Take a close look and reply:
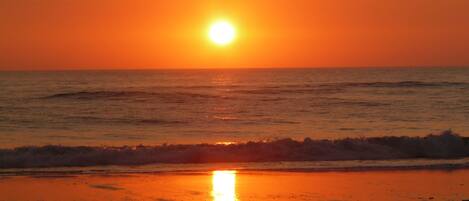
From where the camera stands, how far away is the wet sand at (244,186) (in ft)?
41.9

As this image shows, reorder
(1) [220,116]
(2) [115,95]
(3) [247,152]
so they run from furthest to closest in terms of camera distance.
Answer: (2) [115,95]
(1) [220,116]
(3) [247,152]

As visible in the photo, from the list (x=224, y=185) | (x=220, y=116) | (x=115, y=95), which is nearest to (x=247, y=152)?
(x=224, y=185)

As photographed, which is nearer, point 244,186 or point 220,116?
point 244,186

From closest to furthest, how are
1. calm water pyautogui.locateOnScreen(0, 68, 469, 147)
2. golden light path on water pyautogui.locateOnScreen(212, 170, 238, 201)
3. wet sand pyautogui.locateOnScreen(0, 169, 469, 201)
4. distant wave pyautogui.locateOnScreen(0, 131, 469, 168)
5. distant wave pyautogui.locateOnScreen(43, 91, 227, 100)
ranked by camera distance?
1. golden light path on water pyautogui.locateOnScreen(212, 170, 238, 201)
2. wet sand pyautogui.locateOnScreen(0, 169, 469, 201)
3. distant wave pyautogui.locateOnScreen(0, 131, 469, 168)
4. calm water pyautogui.locateOnScreen(0, 68, 469, 147)
5. distant wave pyautogui.locateOnScreen(43, 91, 227, 100)

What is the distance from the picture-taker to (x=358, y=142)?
2136cm

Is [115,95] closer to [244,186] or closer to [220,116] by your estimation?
[220,116]

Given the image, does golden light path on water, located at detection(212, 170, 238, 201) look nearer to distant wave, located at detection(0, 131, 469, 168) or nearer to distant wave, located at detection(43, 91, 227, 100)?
distant wave, located at detection(0, 131, 469, 168)

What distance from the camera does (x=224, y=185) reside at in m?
13.9

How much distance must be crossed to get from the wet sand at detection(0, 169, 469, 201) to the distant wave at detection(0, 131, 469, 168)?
336cm

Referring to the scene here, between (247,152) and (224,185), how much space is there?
21.2 ft

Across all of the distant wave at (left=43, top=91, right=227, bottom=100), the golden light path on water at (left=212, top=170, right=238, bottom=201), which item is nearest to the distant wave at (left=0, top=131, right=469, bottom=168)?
the golden light path on water at (left=212, top=170, right=238, bottom=201)

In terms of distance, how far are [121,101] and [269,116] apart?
43.3 ft

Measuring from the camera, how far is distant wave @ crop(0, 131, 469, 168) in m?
19.2

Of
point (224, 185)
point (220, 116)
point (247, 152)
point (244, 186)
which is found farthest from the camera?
point (220, 116)
